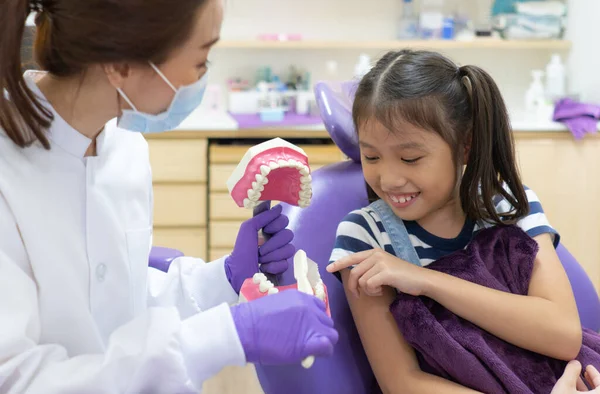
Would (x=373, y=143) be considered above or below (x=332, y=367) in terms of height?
above

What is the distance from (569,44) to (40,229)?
323 centimetres

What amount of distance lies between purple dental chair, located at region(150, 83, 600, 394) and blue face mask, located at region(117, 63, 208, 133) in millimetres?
460

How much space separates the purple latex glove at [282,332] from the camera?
1059mm

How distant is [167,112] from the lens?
118cm

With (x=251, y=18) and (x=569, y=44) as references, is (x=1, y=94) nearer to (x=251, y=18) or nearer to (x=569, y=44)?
(x=251, y=18)

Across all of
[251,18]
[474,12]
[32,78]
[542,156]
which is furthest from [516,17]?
[32,78]

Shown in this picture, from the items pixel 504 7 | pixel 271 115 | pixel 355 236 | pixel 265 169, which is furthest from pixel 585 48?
pixel 265 169

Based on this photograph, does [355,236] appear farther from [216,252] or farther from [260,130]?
[216,252]

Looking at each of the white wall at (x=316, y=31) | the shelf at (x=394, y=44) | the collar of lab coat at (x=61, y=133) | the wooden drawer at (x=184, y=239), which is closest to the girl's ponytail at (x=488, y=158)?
the collar of lab coat at (x=61, y=133)

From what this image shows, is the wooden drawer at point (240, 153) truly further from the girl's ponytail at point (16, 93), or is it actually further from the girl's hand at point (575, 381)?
the girl's ponytail at point (16, 93)

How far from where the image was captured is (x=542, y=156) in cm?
338

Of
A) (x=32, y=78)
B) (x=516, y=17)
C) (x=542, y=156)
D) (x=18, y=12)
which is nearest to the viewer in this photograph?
(x=18, y=12)

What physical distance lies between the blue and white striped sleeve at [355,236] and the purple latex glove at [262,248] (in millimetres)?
105

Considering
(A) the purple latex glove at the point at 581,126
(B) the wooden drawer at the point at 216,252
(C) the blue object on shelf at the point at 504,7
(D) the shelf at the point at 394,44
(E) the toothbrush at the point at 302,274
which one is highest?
(C) the blue object on shelf at the point at 504,7
